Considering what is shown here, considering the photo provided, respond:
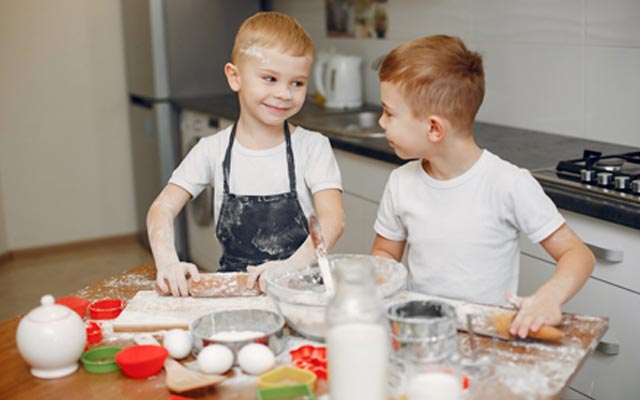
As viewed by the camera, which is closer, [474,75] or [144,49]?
[474,75]

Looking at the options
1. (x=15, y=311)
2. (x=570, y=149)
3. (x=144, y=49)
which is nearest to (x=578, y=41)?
(x=570, y=149)

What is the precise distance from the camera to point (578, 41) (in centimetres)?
248

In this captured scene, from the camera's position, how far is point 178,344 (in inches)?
47.8

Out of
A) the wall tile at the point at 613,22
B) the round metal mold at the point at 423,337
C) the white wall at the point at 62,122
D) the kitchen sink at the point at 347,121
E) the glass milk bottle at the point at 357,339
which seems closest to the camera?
the glass milk bottle at the point at 357,339

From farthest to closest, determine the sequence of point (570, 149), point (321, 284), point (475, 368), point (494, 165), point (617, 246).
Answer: point (570, 149) < point (617, 246) < point (494, 165) < point (321, 284) < point (475, 368)

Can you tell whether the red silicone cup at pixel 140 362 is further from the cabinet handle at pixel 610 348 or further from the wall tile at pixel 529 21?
the wall tile at pixel 529 21

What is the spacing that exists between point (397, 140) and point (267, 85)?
33cm

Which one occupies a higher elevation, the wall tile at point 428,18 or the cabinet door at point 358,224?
the wall tile at point 428,18

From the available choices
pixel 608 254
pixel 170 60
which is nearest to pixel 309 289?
pixel 608 254

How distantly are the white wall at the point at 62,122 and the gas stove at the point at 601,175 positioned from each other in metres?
2.99

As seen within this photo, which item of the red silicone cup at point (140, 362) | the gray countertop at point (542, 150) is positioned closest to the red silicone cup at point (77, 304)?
the red silicone cup at point (140, 362)

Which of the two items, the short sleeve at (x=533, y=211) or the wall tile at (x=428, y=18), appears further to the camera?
the wall tile at (x=428, y=18)

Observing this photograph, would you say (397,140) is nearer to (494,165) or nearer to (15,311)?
(494,165)

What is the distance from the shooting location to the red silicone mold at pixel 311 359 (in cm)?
115
